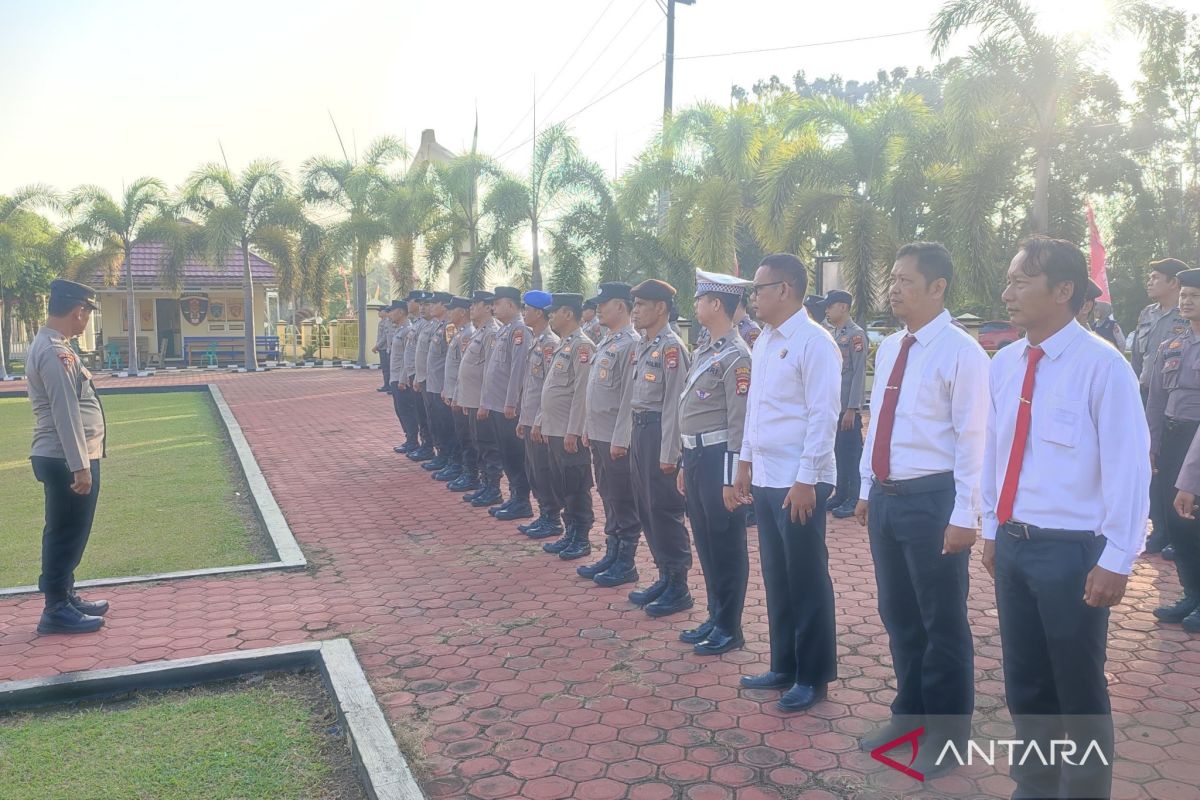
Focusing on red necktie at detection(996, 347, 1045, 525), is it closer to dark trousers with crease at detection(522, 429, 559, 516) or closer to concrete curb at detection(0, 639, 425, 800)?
concrete curb at detection(0, 639, 425, 800)

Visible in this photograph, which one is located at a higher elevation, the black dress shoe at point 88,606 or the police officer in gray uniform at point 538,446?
the police officer in gray uniform at point 538,446

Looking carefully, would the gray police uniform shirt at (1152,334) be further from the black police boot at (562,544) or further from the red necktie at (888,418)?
the black police boot at (562,544)

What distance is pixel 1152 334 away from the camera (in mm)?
6113

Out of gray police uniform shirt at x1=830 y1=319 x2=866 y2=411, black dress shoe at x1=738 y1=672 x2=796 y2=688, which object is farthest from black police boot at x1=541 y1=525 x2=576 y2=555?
gray police uniform shirt at x1=830 y1=319 x2=866 y2=411

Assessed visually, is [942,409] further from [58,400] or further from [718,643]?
[58,400]

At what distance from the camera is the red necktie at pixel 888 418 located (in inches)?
129

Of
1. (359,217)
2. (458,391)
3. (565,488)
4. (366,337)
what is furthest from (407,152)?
(565,488)

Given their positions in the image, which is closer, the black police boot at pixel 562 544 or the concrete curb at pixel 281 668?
the concrete curb at pixel 281 668

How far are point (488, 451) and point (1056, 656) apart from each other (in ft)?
20.1

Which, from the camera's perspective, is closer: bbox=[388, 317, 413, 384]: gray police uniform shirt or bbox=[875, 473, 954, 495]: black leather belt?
bbox=[875, 473, 954, 495]: black leather belt

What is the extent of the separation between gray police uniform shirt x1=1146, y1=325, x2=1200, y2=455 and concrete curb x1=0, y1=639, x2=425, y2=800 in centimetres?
438

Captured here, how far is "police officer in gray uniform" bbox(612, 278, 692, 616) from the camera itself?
516 centimetres

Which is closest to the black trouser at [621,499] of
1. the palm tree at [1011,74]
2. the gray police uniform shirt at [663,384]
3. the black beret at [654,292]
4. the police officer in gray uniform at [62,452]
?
the gray police uniform shirt at [663,384]

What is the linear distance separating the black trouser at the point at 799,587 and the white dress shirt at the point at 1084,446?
3.48 feet
